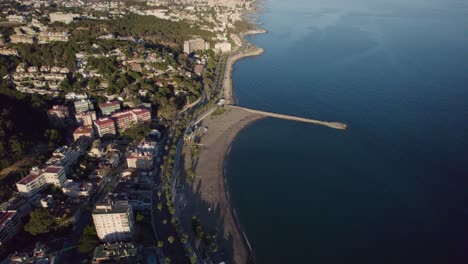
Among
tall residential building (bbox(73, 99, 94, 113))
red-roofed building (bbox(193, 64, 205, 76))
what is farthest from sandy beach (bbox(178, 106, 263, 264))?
red-roofed building (bbox(193, 64, 205, 76))

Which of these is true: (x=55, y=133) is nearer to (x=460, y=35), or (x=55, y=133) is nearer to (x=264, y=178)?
(x=264, y=178)

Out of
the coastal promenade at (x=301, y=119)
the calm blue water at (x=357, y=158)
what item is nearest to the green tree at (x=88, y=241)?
the calm blue water at (x=357, y=158)

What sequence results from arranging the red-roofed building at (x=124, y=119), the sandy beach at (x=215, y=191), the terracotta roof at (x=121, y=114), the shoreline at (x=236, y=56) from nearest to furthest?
the sandy beach at (x=215, y=191) → the red-roofed building at (x=124, y=119) → the terracotta roof at (x=121, y=114) → the shoreline at (x=236, y=56)

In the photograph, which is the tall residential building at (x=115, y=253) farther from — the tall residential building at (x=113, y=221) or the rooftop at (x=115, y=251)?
the tall residential building at (x=113, y=221)

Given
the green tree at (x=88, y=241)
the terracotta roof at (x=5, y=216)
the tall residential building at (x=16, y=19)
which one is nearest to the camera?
the green tree at (x=88, y=241)

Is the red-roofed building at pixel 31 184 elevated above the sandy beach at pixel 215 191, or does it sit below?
above

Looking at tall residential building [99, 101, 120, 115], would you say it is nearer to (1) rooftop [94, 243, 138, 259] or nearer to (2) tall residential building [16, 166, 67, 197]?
(2) tall residential building [16, 166, 67, 197]

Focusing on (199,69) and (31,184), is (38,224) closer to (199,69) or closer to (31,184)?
(31,184)
